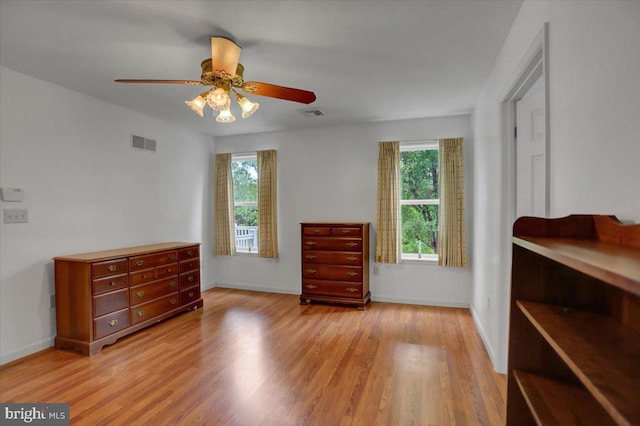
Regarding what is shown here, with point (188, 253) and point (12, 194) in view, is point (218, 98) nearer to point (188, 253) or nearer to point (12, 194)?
point (12, 194)

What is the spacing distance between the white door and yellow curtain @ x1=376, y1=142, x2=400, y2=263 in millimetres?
1940

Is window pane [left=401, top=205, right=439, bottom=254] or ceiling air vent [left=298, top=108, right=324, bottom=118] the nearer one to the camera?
ceiling air vent [left=298, top=108, right=324, bottom=118]

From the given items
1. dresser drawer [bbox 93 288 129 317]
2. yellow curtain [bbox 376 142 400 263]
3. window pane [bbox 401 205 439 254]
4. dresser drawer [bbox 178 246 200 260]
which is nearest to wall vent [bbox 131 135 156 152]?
dresser drawer [bbox 178 246 200 260]

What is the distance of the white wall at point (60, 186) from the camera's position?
105 inches

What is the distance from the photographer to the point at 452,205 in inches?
155

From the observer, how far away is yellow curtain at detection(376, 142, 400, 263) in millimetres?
4164

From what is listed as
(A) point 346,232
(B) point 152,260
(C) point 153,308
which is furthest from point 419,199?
(C) point 153,308

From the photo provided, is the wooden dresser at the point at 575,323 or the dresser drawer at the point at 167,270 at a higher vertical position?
the wooden dresser at the point at 575,323

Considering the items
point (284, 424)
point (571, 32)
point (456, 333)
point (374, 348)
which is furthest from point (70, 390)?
point (571, 32)

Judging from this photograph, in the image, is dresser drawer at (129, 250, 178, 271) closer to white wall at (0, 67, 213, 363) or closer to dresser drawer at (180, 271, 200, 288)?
dresser drawer at (180, 271, 200, 288)

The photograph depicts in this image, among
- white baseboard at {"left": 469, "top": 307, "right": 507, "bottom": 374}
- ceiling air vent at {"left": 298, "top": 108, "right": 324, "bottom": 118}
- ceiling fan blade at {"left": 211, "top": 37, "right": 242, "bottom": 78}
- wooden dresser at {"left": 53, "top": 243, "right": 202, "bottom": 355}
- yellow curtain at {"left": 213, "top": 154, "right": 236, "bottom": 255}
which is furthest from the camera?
yellow curtain at {"left": 213, "top": 154, "right": 236, "bottom": 255}

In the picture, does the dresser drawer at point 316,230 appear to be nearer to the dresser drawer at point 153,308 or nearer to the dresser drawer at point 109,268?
the dresser drawer at point 153,308

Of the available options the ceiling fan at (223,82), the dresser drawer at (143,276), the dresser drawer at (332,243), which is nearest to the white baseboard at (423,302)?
the dresser drawer at (332,243)

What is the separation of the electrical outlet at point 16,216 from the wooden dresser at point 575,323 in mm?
3661
